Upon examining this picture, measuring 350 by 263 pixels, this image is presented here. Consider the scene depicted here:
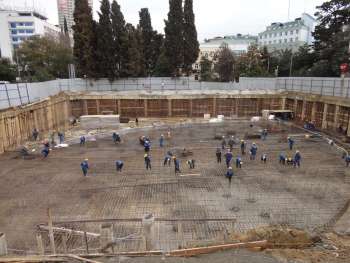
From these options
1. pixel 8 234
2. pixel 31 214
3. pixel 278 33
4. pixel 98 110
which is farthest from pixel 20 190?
pixel 278 33

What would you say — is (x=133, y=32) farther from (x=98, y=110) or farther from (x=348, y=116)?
(x=348, y=116)

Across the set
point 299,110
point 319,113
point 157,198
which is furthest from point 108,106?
point 319,113

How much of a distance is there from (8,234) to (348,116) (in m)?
29.0

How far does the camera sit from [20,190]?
16.0 m

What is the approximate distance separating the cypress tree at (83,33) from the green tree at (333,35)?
3116cm

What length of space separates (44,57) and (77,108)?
1483 centimetres

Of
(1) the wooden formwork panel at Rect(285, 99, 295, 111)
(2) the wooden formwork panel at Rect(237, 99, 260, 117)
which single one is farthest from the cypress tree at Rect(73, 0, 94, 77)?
(1) the wooden formwork panel at Rect(285, 99, 295, 111)

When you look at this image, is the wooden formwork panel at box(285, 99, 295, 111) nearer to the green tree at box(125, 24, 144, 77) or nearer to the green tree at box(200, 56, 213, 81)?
the green tree at box(200, 56, 213, 81)

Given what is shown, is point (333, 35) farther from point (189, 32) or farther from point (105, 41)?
point (105, 41)

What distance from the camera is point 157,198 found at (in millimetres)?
14883

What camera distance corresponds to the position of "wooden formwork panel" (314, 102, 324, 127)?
104 ft

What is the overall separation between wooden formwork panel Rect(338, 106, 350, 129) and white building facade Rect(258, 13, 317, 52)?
1834 inches

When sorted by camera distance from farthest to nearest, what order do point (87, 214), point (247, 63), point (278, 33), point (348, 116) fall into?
point (278, 33) → point (247, 63) → point (348, 116) → point (87, 214)

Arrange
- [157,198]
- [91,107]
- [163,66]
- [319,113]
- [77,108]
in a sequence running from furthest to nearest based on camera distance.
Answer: [163,66]
[91,107]
[77,108]
[319,113]
[157,198]
